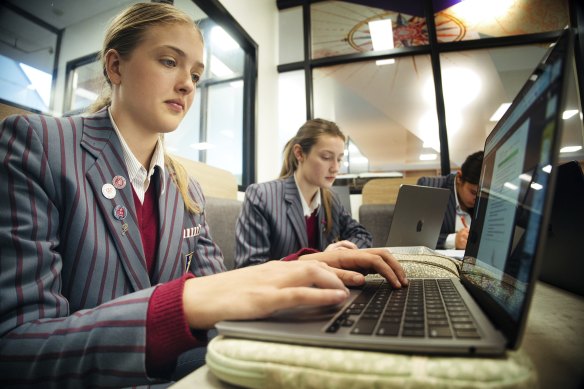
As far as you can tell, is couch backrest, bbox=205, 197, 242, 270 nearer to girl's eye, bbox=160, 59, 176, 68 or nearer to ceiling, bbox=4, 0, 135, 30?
girl's eye, bbox=160, 59, 176, 68

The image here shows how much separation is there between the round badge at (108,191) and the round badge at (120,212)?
1.0 inches

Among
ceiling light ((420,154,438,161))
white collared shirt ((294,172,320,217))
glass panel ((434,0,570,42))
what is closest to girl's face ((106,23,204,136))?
white collared shirt ((294,172,320,217))

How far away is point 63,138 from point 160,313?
443mm

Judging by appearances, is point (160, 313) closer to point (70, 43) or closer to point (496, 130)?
Answer: point (496, 130)

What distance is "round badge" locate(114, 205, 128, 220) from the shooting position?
587 millimetres

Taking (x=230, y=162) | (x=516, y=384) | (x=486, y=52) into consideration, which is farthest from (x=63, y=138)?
(x=486, y=52)

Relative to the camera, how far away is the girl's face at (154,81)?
703mm

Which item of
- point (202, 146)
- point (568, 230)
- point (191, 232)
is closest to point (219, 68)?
point (202, 146)

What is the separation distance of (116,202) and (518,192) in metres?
0.65

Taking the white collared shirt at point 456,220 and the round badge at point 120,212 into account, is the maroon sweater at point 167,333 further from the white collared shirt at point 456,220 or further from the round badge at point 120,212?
the white collared shirt at point 456,220

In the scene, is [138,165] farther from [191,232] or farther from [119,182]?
[191,232]

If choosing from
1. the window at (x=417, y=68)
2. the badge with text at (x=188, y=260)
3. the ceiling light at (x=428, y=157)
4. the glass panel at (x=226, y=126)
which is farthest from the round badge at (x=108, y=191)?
the ceiling light at (x=428, y=157)

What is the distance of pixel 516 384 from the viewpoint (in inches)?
7.1

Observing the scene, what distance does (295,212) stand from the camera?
4.81 feet
